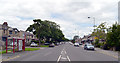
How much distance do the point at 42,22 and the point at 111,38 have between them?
2819 cm

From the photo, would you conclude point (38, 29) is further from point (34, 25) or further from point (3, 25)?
point (3, 25)

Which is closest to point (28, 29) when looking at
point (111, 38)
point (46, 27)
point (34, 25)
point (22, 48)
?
point (34, 25)

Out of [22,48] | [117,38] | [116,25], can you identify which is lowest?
[22,48]

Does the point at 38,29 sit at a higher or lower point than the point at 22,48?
higher

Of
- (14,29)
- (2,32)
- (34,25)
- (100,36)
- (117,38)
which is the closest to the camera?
(117,38)

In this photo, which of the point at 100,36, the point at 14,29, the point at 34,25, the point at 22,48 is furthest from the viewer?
the point at 14,29

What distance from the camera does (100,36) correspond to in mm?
46406

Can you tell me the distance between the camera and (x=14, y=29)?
59125 millimetres

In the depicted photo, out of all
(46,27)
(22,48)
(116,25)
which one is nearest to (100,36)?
(116,25)

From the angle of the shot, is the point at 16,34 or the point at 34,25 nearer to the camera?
the point at 34,25

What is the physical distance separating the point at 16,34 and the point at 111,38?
3935cm

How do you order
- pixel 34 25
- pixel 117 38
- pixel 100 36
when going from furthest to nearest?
pixel 34 25, pixel 100 36, pixel 117 38

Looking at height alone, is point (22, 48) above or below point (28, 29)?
below

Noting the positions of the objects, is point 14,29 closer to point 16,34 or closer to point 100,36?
point 16,34
